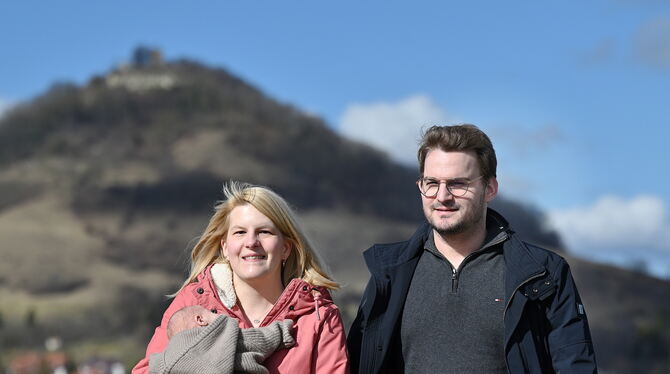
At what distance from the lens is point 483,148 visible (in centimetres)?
547

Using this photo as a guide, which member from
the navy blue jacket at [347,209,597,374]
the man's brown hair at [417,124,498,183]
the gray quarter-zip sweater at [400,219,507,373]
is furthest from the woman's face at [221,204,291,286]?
the man's brown hair at [417,124,498,183]

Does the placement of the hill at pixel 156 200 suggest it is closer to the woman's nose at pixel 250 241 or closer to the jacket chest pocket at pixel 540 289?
the woman's nose at pixel 250 241

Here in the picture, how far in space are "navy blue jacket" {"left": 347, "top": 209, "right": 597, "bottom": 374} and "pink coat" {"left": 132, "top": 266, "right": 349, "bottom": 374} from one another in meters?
0.27

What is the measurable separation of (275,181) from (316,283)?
11339 centimetres

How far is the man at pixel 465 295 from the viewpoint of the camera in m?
Result: 5.25

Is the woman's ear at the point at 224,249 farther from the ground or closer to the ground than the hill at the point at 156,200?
closer to the ground

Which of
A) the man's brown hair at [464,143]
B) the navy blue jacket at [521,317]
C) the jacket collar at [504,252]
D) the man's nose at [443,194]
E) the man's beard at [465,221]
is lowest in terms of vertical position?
the navy blue jacket at [521,317]

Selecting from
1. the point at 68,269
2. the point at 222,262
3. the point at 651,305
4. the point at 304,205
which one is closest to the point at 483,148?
the point at 222,262

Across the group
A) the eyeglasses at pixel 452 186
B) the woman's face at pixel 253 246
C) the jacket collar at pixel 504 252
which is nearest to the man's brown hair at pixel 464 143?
the eyeglasses at pixel 452 186

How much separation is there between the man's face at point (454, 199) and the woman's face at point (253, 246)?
2.75 feet

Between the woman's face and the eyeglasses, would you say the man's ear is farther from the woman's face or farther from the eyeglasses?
the woman's face

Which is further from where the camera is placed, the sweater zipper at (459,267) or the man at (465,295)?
the sweater zipper at (459,267)

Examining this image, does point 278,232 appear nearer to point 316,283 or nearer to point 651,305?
point 316,283

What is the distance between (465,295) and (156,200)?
109 meters
